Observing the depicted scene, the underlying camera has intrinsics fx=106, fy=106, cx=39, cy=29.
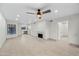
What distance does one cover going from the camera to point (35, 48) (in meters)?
2.71

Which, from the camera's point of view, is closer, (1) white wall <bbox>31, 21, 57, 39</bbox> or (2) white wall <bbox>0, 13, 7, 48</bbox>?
(2) white wall <bbox>0, 13, 7, 48</bbox>

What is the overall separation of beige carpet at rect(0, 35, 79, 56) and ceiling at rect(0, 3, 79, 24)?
564 mm

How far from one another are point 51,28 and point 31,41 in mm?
806

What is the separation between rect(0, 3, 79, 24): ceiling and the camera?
2453 millimetres

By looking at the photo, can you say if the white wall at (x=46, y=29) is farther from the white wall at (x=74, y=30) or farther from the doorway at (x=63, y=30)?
the white wall at (x=74, y=30)

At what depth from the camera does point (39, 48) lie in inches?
106

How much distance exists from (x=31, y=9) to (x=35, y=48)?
3.27ft

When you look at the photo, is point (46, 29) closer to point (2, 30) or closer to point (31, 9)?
point (31, 9)

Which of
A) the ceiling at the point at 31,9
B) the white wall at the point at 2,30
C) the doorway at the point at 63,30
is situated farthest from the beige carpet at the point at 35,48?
the ceiling at the point at 31,9

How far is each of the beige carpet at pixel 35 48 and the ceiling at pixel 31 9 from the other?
56 centimetres

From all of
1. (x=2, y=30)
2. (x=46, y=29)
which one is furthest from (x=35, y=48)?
(x=2, y=30)

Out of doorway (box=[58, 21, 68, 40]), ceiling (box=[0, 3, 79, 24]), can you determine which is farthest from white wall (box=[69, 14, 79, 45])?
ceiling (box=[0, 3, 79, 24])

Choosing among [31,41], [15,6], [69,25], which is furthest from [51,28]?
[15,6]

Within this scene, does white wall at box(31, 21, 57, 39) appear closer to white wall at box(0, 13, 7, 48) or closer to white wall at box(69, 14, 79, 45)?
white wall at box(69, 14, 79, 45)
